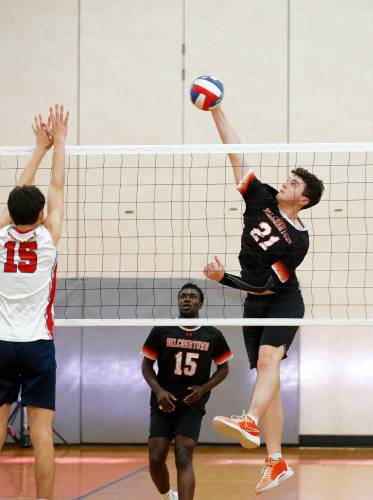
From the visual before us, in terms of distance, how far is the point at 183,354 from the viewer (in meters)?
7.81

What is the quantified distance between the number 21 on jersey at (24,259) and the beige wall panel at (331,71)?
8.48m

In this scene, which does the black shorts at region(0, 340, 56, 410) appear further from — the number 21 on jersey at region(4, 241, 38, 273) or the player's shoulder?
the player's shoulder

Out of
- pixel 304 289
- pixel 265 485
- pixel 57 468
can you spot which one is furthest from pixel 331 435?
pixel 265 485

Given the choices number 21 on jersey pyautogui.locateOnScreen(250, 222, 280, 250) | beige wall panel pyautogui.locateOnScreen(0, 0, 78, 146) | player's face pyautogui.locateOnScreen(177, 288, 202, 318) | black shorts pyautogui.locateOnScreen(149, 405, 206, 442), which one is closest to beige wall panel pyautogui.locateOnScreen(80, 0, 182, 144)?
beige wall panel pyautogui.locateOnScreen(0, 0, 78, 146)

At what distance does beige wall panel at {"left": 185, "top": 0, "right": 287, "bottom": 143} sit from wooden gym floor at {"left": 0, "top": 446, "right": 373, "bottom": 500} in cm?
497

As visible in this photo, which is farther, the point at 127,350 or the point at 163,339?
the point at 127,350

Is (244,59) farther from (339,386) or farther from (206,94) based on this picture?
(206,94)

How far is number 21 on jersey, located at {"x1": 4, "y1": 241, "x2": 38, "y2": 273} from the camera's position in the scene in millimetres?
5551

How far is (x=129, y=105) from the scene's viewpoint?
44.6 feet

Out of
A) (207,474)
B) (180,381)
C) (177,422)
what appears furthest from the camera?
(207,474)

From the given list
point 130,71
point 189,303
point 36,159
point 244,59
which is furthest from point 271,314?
point 130,71

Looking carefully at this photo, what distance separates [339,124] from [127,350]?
4928 mm

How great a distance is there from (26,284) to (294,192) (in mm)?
2220

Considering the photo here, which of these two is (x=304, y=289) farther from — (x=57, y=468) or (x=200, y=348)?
(x=200, y=348)
